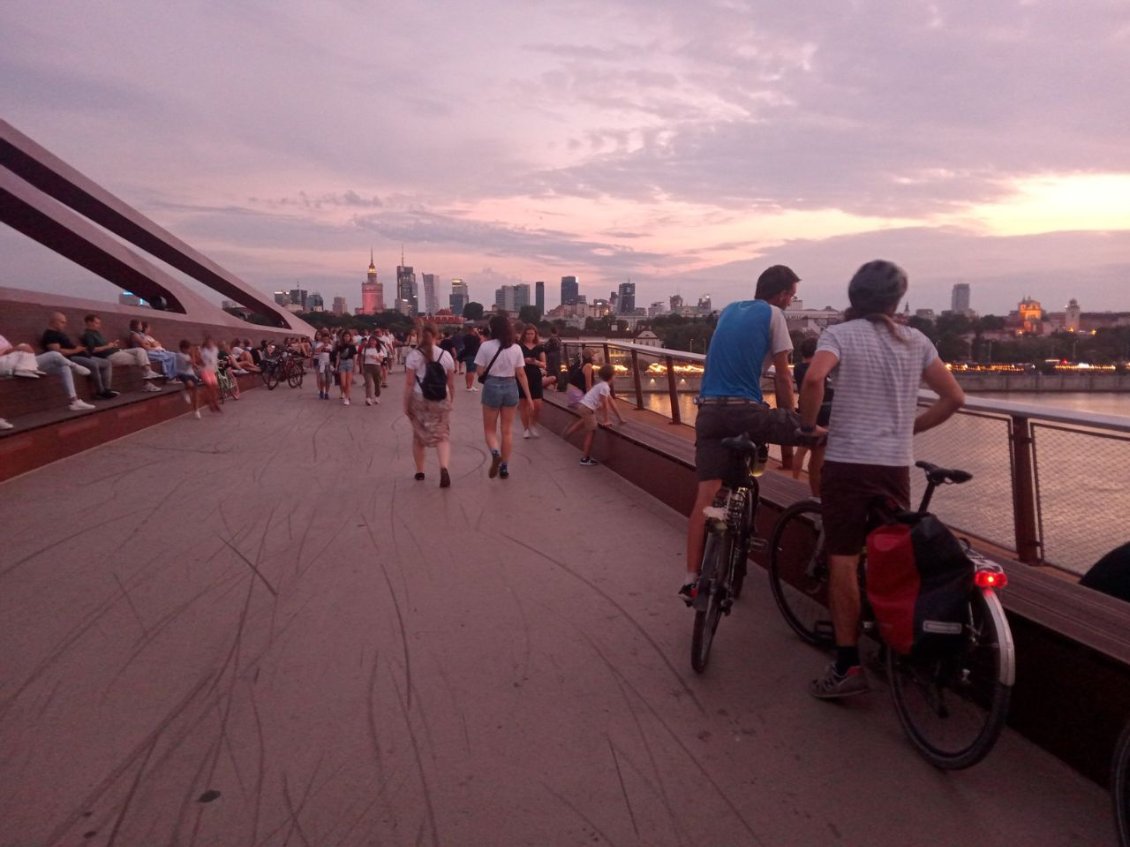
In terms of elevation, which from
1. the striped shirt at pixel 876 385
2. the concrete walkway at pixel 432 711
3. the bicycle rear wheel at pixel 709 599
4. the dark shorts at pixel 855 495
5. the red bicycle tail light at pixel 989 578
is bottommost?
the concrete walkway at pixel 432 711

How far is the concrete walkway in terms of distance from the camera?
8.46 ft

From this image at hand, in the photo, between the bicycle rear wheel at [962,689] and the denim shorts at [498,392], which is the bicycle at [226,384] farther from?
the bicycle rear wheel at [962,689]

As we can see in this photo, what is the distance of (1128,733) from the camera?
7.61 feet

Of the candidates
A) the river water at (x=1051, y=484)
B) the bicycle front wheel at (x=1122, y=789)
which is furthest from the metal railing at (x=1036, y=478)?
the bicycle front wheel at (x=1122, y=789)

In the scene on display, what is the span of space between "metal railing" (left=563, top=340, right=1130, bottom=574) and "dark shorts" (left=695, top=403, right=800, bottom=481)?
112cm

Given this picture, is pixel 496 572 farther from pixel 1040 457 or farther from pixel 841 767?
pixel 1040 457

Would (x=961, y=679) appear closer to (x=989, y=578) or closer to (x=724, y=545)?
(x=989, y=578)

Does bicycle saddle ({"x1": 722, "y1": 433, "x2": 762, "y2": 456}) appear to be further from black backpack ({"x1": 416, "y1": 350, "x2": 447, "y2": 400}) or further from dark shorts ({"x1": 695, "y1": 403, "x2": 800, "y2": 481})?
black backpack ({"x1": 416, "y1": 350, "x2": 447, "y2": 400})

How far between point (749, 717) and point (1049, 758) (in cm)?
110

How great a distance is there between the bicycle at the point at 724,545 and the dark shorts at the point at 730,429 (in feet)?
0.24

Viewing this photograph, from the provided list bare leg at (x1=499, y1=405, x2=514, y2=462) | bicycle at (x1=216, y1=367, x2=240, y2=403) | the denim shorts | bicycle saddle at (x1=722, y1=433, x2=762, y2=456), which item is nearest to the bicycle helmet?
bicycle saddle at (x1=722, y1=433, x2=762, y2=456)

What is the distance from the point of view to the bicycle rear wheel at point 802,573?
391cm

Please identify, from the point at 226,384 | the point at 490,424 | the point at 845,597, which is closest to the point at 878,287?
the point at 845,597

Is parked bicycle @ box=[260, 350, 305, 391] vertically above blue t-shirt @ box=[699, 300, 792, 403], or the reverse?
parked bicycle @ box=[260, 350, 305, 391]
